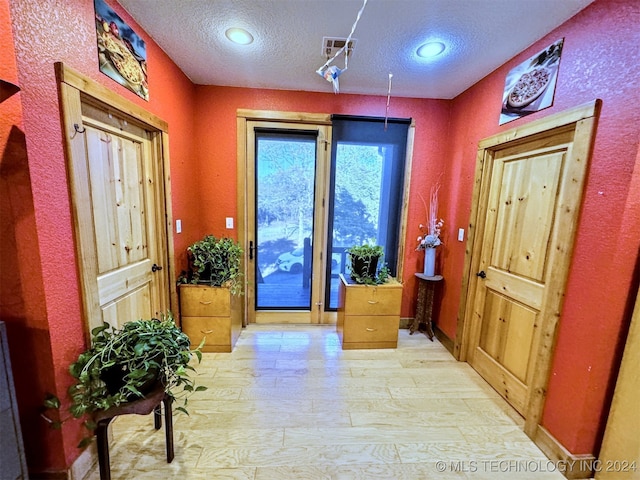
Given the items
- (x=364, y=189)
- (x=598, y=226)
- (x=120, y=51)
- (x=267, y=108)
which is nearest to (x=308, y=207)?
(x=364, y=189)

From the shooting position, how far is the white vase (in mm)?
2882

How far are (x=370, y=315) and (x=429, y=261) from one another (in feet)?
2.93

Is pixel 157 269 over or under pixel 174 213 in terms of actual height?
under

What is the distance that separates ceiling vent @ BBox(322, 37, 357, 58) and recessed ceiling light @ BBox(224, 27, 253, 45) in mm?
534

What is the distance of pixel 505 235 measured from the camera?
212cm

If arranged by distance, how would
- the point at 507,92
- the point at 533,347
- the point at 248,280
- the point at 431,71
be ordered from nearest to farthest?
the point at 533,347 < the point at 507,92 < the point at 431,71 < the point at 248,280

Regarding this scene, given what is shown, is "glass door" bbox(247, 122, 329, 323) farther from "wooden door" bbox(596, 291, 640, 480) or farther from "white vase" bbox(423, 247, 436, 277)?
"wooden door" bbox(596, 291, 640, 480)

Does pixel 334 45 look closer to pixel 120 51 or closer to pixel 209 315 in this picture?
pixel 120 51

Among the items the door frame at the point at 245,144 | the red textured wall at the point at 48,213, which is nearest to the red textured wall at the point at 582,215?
the red textured wall at the point at 48,213

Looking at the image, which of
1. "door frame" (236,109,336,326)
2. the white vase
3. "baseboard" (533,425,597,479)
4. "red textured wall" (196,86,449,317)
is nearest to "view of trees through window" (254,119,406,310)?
"door frame" (236,109,336,326)

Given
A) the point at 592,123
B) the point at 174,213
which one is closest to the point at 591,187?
the point at 592,123

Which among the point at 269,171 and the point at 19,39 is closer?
the point at 19,39

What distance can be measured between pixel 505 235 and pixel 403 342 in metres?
1.50

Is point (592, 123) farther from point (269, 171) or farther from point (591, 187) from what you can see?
point (269, 171)
